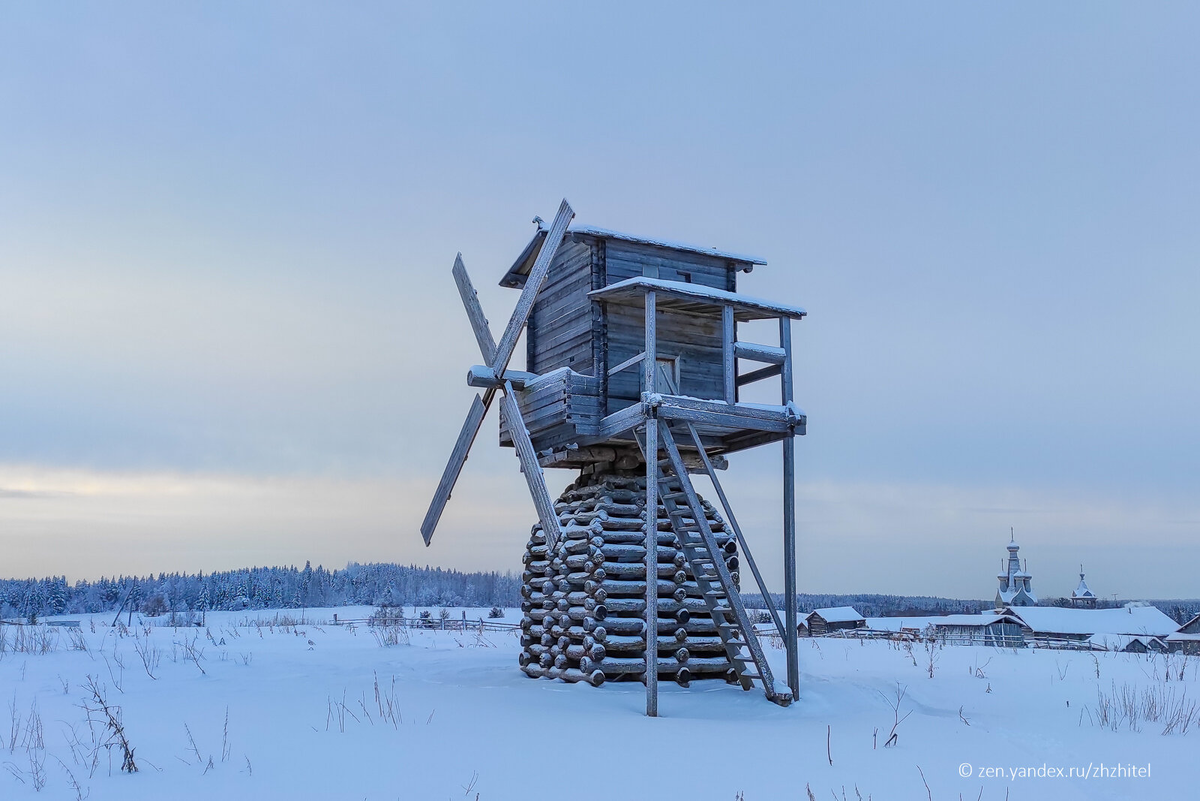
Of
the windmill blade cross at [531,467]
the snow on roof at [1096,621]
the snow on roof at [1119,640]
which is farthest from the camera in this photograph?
the snow on roof at [1096,621]

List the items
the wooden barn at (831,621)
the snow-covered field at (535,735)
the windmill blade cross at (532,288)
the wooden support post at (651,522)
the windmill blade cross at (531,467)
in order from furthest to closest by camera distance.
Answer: the wooden barn at (831,621) < the windmill blade cross at (532,288) < the windmill blade cross at (531,467) < the wooden support post at (651,522) < the snow-covered field at (535,735)

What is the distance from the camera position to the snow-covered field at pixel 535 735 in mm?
6992

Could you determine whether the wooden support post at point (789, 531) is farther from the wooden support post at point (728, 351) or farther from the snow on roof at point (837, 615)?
the snow on roof at point (837, 615)

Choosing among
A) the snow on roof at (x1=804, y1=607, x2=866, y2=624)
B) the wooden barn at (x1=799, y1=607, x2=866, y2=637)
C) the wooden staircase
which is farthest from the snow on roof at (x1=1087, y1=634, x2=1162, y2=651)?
the wooden staircase

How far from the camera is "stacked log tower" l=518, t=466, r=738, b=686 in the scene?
46.6ft

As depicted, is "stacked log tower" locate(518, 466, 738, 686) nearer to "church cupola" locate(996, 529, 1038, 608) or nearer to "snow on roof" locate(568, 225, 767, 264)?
"snow on roof" locate(568, 225, 767, 264)

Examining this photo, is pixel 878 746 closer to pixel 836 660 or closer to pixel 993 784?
pixel 993 784

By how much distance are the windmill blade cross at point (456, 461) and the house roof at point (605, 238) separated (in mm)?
2696

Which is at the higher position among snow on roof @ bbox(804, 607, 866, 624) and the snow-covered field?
the snow-covered field

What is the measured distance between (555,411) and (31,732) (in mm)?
8644

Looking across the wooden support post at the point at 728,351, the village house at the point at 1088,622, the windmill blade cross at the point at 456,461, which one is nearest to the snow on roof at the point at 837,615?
the village house at the point at 1088,622

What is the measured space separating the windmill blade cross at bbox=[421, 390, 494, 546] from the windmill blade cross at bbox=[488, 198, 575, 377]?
0.81 m

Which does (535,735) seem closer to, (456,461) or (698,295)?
(698,295)

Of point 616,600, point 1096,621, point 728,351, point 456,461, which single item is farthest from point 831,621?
point 728,351
